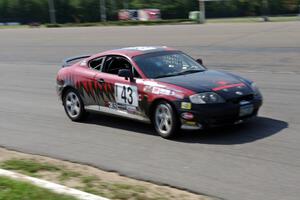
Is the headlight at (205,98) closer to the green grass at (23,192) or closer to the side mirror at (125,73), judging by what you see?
the side mirror at (125,73)

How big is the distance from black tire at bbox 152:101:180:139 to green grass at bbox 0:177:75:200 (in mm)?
2983

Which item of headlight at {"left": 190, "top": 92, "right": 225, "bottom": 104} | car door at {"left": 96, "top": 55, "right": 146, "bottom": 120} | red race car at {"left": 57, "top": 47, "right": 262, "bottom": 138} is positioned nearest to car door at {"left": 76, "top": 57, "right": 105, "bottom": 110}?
red race car at {"left": 57, "top": 47, "right": 262, "bottom": 138}

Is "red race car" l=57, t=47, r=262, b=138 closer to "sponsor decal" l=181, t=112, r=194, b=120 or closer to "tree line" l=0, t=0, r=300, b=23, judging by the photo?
"sponsor decal" l=181, t=112, r=194, b=120

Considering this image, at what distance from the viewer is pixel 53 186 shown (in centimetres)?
650

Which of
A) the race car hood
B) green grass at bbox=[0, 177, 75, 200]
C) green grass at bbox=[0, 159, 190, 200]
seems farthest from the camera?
the race car hood

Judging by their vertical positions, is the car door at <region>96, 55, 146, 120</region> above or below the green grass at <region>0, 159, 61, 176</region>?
above

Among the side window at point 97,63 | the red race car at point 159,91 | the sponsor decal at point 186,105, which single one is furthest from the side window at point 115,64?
the sponsor decal at point 186,105

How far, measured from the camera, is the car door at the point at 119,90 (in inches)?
375

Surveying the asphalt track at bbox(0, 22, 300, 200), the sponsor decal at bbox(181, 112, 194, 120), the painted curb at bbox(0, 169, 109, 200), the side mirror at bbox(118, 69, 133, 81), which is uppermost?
the side mirror at bbox(118, 69, 133, 81)

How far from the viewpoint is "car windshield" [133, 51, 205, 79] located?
956cm

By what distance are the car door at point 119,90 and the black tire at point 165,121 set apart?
34 centimetres

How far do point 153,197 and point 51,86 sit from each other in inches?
425

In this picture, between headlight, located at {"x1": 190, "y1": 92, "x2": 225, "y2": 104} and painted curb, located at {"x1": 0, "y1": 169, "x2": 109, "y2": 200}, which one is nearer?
painted curb, located at {"x1": 0, "y1": 169, "x2": 109, "y2": 200}

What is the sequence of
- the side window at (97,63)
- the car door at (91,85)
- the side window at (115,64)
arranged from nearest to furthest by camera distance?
the side window at (115,64), the car door at (91,85), the side window at (97,63)
